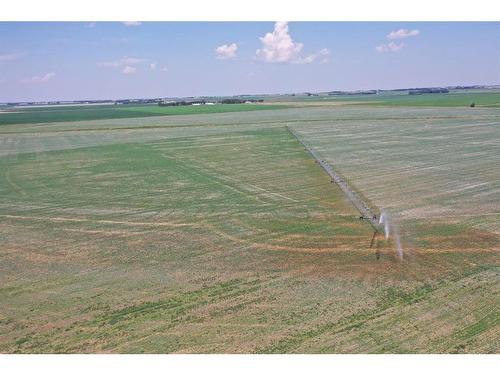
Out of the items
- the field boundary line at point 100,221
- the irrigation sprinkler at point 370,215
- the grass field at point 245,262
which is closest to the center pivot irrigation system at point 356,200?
the irrigation sprinkler at point 370,215

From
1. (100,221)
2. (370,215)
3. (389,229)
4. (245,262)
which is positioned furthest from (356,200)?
(100,221)

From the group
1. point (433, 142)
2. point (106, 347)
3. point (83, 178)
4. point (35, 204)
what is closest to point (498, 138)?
point (433, 142)

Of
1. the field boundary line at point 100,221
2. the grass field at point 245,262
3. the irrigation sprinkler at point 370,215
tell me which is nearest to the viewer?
the grass field at point 245,262

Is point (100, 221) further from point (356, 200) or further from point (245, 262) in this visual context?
point (356, 200)

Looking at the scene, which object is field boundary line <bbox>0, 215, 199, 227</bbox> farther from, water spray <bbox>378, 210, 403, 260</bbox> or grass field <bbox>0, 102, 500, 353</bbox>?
water spray <bbox>378, 210, 403, 260</bbox>

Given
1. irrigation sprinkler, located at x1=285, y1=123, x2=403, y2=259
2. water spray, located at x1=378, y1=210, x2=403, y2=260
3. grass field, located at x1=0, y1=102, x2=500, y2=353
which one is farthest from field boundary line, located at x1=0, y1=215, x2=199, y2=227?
water spray, located at x1=378, y1=210, x2=403, y2=260

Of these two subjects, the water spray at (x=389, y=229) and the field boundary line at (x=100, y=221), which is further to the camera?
the field boundary line at (x=100, y=221)

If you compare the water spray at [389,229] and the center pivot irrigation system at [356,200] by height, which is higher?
the center pivot irrigation system at [356,200]

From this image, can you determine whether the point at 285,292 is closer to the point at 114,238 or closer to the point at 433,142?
the point at 114,238

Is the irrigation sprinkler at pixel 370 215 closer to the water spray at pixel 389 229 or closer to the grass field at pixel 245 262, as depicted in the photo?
the water spray at pixel 389 229

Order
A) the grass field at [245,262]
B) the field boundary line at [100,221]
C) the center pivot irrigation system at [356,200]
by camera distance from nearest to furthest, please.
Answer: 1. the grass field at [245,262]
2. the center pivot irrigation system at [356,200]
3. the field boundary line at [100,221]
